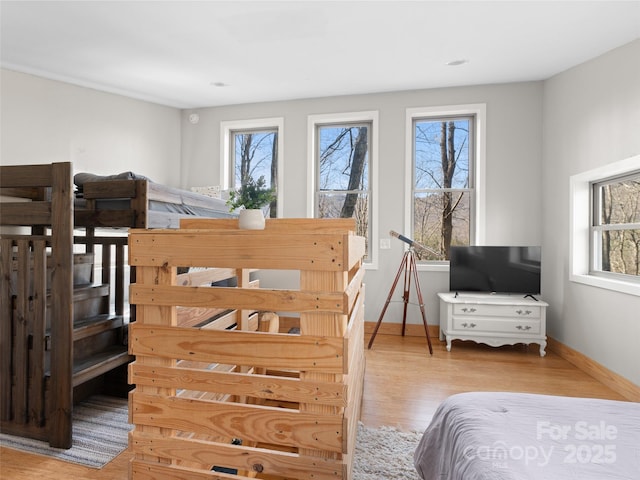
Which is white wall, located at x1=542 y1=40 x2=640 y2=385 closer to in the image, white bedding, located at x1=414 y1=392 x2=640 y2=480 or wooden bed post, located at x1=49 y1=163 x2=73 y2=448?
white bedding, located at x1=414 y1=392 x2=640 y2=480

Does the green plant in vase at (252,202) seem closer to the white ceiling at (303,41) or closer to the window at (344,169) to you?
the white ceiling at (303,41)

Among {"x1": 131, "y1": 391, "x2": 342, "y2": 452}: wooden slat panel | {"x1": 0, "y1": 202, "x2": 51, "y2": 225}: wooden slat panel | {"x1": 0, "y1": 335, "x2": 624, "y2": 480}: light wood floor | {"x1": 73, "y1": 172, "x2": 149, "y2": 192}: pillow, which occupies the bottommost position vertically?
{"x1": 0, "y1": 335, "x2": 624, "y2": 480}: light wood floor

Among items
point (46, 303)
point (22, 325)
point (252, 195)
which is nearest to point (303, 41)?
point (252, 195)

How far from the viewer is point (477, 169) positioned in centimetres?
384

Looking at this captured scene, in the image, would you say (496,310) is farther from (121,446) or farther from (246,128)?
(246,128)

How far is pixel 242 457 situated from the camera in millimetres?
1156

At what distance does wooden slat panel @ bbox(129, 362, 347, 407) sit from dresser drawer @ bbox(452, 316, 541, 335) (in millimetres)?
2714

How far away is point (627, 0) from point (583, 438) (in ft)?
9.01

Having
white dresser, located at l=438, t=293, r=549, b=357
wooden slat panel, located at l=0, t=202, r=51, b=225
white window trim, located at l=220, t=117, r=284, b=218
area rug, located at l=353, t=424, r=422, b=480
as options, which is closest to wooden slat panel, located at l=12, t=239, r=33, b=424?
wooden slat panel, located at l=0, t=202, r=51, b=225

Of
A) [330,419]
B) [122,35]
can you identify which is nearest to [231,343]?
[330,419]

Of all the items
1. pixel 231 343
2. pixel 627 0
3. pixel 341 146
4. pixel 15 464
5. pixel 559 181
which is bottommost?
pixel 15 464

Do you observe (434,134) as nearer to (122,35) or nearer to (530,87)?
(530,87)

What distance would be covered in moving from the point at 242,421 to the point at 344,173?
3421 mm

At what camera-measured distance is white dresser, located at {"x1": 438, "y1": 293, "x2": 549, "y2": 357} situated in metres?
3.31
